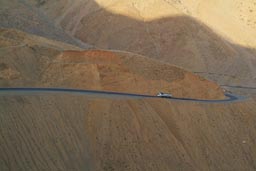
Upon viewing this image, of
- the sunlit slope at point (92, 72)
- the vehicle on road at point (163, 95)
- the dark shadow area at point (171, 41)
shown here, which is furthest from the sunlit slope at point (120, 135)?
the dark shadow area at point (171, 41)

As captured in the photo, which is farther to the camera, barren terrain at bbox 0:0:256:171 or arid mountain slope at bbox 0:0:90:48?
arid mountain slope at bbox 0:0:90:48

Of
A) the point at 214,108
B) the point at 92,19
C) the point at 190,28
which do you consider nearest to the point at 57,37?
the point at 92,19

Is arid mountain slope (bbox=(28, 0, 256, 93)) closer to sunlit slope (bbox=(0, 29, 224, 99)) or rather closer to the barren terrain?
sunlit slope (bbox=(0, 29, 224, 99))

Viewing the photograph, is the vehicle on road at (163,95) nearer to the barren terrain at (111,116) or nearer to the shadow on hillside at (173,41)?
the barren terrain at (111,116)

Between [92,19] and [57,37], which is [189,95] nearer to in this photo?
[57,37]

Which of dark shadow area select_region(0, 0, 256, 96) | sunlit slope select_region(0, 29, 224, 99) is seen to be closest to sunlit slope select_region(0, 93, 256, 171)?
sunlit slope select_region(0, 29, 224, 99)

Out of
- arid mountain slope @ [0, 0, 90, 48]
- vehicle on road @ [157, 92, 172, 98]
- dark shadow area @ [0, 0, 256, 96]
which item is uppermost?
vehicle on road @ [157, 92, 172, 98]
